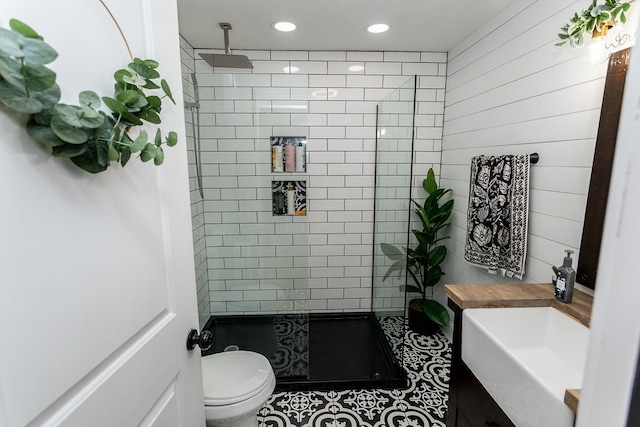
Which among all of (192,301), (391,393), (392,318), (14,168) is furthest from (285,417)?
(14,168)

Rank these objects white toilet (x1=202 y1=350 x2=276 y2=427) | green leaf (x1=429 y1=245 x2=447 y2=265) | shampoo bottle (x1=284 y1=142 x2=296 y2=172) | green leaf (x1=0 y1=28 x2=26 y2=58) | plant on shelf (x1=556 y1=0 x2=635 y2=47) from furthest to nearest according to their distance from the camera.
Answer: green leaf (x1=429 y1=245 x2=447 y2=265) → shampoo bottle (x1=284 y1=142 x2=296 y2=172) → white toilet (x1=202 y1=350 x2=276 y2=427) → plant on shelf (x1=556 y1=0 x2=635 y2=47) → green leaf (x1=0 y1=28 x2=26 y2=58)

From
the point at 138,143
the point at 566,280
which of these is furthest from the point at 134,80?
the point at 566,280

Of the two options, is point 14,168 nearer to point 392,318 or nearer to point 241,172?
point 241,172

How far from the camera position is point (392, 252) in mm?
2480

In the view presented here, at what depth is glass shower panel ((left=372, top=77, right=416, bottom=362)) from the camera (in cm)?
218

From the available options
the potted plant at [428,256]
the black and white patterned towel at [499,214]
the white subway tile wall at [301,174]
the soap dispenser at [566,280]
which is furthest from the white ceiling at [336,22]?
the soap dispenser at [566,280]

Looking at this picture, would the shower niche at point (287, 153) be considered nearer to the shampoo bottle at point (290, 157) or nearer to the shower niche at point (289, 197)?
the shampoo bottle at point (290, 157)

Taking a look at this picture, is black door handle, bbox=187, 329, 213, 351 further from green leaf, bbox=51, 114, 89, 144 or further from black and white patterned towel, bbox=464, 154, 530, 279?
black and white patterned towel, bbox=464, 154, 530, 279

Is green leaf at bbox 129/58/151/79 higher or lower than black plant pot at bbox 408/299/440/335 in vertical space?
higher

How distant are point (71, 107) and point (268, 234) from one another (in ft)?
6.31

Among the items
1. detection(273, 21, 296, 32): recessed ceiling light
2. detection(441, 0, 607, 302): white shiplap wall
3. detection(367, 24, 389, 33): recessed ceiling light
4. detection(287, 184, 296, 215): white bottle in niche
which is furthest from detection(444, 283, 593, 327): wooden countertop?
detection(273, 21, 296, 32): recessed ceiling light

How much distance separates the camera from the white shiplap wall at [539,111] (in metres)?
1.37

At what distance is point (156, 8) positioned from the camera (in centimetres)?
77

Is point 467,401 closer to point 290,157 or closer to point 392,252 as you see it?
point 392,252
